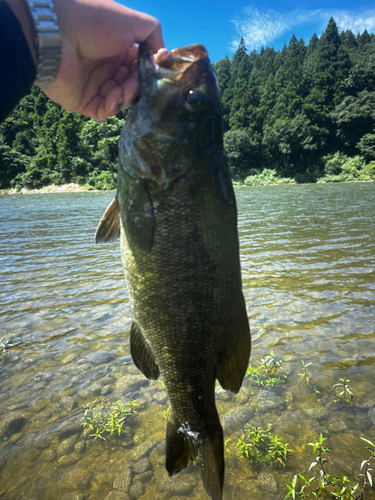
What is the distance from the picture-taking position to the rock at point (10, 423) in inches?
126

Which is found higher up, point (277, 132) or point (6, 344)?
point (277, 132)

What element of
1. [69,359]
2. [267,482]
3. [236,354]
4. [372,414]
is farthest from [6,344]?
[372,414]

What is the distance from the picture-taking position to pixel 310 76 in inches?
3465

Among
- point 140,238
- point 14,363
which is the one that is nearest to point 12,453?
point 14,363

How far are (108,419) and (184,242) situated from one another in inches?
98.3

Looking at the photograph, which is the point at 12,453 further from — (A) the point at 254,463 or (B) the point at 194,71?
(B) the point at 194,71

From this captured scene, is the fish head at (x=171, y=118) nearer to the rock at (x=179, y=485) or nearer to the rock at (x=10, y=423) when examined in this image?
the rock at (x=179, y=485)

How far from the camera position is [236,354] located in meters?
2.04

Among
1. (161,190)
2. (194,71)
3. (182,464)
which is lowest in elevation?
(182,464)

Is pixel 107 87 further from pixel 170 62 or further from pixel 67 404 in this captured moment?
pixel 67 404

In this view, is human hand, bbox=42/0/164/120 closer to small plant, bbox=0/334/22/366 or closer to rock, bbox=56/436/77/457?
rock, bbox=56/436/77/457

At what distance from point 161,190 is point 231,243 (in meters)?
0.53

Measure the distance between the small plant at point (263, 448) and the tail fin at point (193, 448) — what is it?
1.11 metres

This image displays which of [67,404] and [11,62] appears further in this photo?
[67,404]
